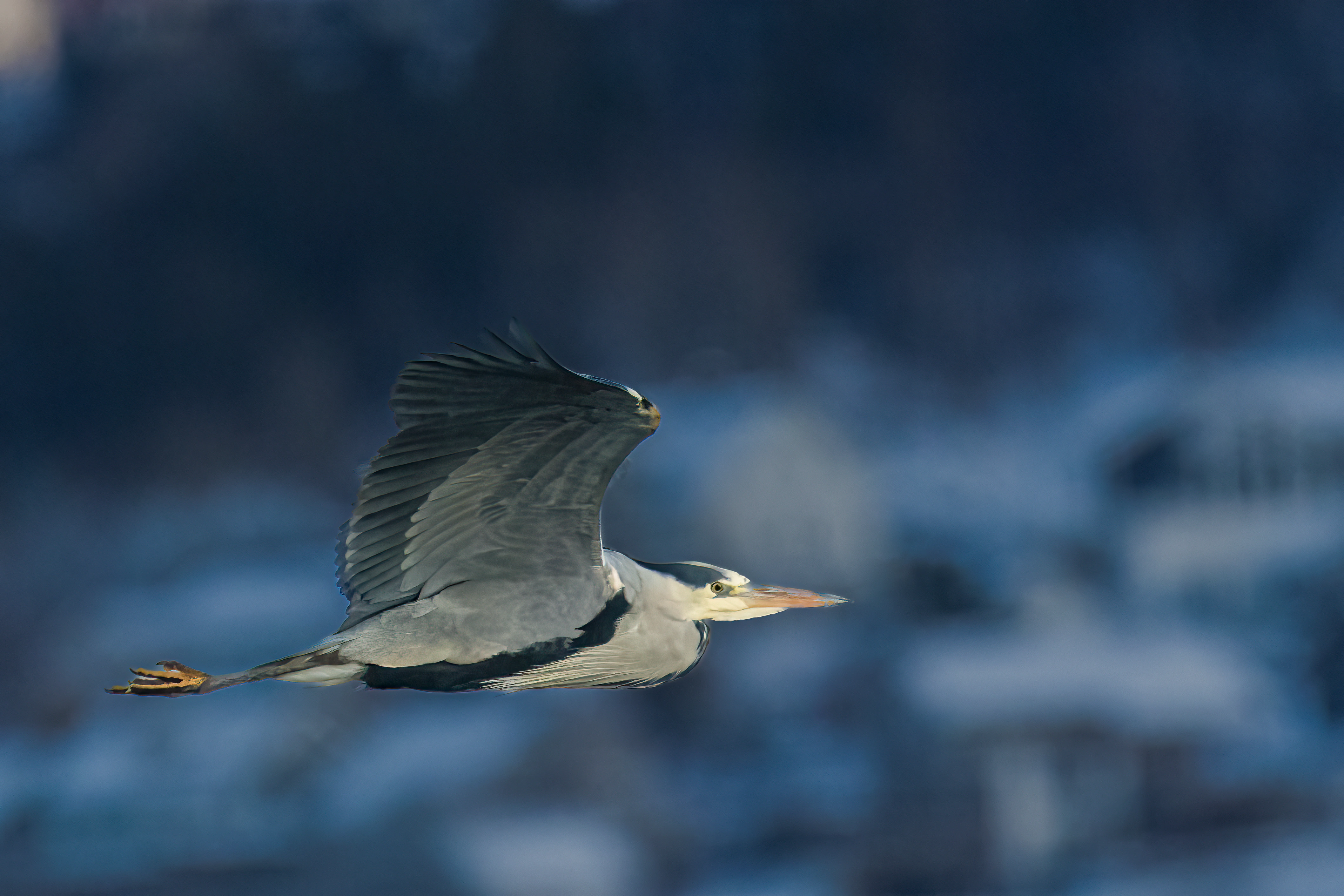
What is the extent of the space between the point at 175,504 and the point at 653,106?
6561 mm

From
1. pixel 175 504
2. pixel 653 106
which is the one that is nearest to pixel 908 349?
pixel 653 106

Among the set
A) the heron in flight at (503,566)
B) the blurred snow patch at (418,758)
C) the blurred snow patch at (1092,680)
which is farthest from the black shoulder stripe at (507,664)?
the blurred snow patch at (1092,680)

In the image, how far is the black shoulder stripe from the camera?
2.18 metres

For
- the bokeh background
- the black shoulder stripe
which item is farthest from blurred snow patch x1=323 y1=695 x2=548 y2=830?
the black shoulder stripe

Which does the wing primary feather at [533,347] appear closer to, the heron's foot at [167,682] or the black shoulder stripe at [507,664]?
the black shoulder stripe at [507,664]

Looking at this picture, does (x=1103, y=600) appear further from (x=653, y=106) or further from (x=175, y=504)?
(x=175, y=504)

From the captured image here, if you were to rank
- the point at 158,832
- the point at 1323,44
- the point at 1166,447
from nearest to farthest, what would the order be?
the point at 158,832, the point at 1166,447, the point at 1323,44

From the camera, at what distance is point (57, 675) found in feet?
41.5

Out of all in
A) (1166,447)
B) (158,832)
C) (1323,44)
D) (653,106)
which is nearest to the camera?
(158,832)

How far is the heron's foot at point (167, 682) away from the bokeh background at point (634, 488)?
28.9 ft

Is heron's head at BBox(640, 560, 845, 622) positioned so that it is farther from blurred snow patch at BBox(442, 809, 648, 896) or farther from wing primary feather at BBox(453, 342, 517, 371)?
blurred snow patch at BBox(442, 809, 648, 896)

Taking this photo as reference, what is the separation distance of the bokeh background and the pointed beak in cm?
879

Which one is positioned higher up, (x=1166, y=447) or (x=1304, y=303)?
(x=1304, y=303)

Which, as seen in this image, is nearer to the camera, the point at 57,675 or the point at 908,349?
the point at 57,675
